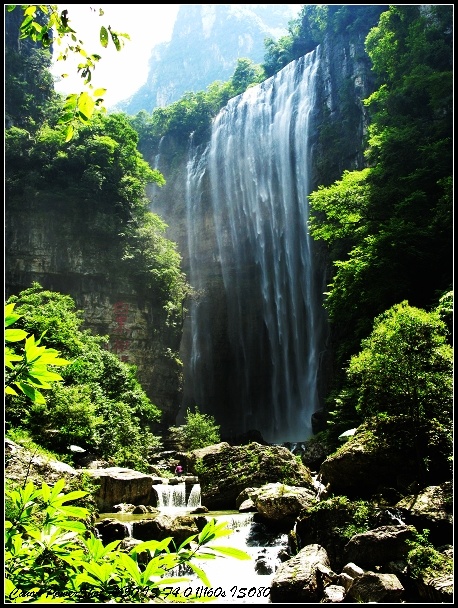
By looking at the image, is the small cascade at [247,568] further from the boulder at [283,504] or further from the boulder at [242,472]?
the boulder at [242,472]

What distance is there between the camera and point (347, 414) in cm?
1283

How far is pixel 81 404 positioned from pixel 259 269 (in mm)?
19316

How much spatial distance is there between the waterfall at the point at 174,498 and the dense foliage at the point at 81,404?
1.76 m

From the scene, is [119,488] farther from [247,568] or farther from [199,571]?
[199,571]

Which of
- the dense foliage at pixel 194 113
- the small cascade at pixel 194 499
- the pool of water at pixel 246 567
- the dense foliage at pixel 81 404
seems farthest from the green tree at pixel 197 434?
the dense foliage at pixel 194 113

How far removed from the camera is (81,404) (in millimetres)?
11922

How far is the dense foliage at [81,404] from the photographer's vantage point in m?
11.3

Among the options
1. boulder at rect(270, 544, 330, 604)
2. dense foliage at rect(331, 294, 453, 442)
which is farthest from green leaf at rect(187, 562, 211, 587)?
dense foliage at rect(331, 294, 453, 442)

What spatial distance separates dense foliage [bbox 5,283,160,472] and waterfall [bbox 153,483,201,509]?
1.76m

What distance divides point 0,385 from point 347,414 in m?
12.6

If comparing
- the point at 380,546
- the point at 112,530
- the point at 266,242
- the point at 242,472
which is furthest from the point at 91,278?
the point at 380,546

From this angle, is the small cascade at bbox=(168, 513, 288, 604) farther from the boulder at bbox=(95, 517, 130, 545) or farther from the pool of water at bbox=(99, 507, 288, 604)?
the boulder at bbox=(95, 517, 130, 545)

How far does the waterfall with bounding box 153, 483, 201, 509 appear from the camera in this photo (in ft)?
37.9

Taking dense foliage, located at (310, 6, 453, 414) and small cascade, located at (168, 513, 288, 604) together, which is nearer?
small cascade, located at (168, 513, 288, 604)
